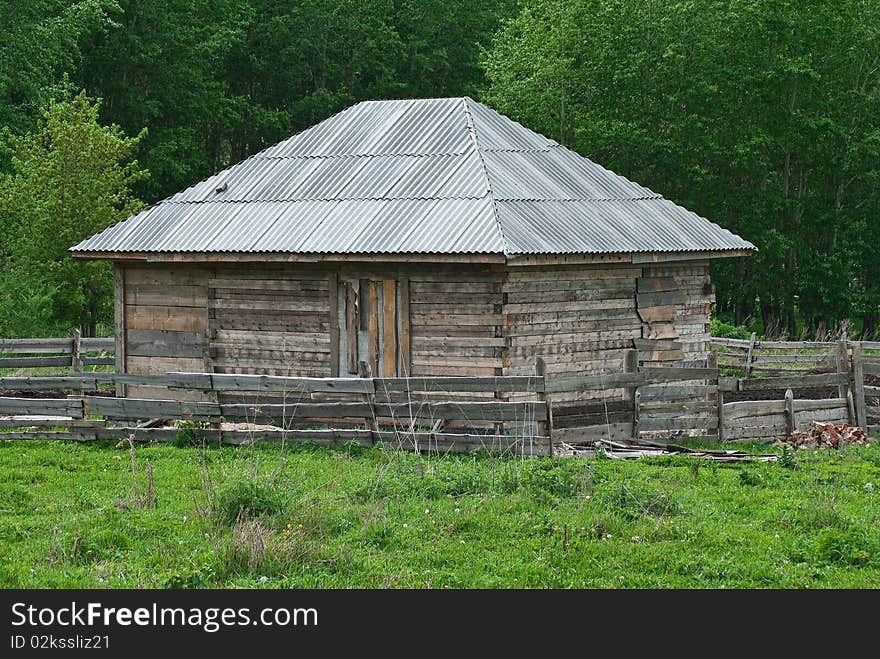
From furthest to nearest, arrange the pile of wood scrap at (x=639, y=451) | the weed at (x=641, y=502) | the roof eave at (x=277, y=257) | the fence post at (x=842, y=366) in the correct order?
the fence post at (x=842, y=366)
the roof eave at (x=277, y=257)
the pile of wood scrap at (x=639, y=451)
the weed at (x=641, y=502)

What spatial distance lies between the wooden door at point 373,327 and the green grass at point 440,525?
375 centimetres

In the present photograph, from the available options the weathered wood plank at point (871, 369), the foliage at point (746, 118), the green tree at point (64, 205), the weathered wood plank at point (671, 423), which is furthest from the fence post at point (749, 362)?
the green tree at point (64, 205)

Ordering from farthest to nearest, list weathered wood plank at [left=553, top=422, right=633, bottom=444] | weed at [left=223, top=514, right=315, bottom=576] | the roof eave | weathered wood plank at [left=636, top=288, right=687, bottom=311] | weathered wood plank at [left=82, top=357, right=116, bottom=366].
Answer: weathered wood plank at [left=82, top=357, right=116, bottom=366], weathered wood plank at [left=636, top=288, right=687, bottom=311], the roof eave, weathered wood plank at [left=553, top=422, right=633, bottom=444], weed at [left=223, top=514, right=315, bottom=576]

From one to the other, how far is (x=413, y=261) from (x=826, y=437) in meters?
6.10

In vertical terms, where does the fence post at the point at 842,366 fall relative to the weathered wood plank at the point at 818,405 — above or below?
above

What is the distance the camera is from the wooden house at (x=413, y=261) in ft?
57.6

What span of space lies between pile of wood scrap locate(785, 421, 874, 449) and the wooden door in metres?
5.51

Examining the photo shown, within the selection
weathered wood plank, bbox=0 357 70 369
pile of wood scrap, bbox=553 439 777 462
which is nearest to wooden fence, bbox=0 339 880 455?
pile of wood scrap, bbox=553 439 777 462

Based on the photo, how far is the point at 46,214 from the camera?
2817cm

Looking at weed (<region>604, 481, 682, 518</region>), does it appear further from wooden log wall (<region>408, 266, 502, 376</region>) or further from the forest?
the forest

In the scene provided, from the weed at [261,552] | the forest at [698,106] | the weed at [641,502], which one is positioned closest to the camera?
the weed at [261,552]

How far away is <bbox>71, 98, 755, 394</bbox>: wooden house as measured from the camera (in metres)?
17.6

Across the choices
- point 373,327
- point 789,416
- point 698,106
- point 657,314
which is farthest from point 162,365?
point 698,106

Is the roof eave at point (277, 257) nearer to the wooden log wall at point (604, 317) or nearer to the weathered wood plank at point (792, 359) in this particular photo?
the wooden log wall at point (604, 317)
